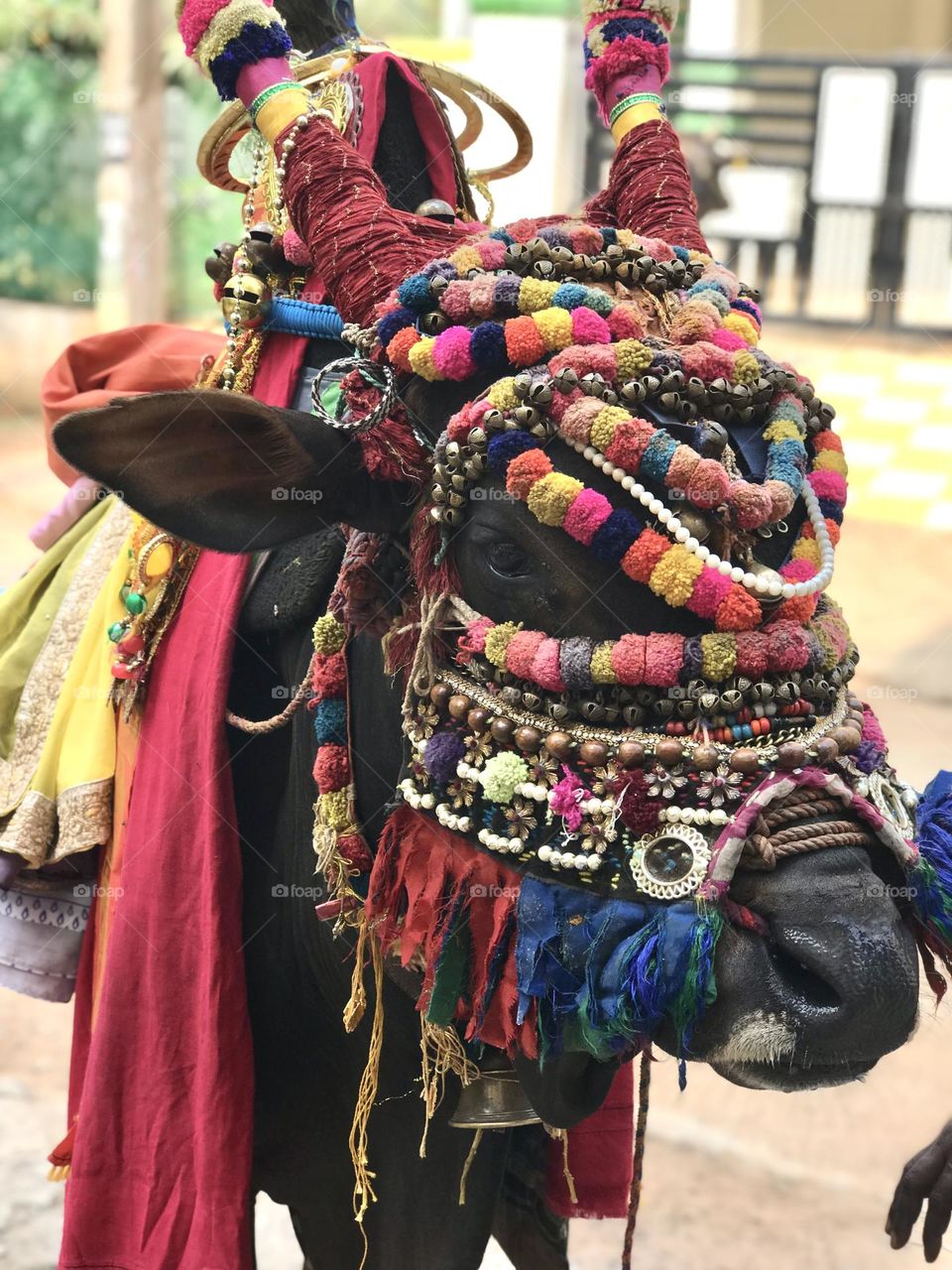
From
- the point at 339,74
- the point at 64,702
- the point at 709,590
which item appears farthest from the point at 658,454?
the point at 64,702

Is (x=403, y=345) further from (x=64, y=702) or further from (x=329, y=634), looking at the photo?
(x=64, y=702)

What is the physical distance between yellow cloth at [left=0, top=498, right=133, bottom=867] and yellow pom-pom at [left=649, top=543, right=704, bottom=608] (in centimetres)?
127

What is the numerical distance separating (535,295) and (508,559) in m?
0.38

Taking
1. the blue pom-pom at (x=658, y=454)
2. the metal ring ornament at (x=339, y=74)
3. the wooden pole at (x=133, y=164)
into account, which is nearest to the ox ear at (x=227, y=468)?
the blue pom-pom at (x=658, y=454)

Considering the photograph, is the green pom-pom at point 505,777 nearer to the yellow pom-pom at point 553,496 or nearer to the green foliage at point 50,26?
the yellow pom-pom at point 553,496

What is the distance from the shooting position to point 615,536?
197 cm

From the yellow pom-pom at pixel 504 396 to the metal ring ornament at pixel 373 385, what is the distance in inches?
7.5

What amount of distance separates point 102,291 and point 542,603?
521 inches

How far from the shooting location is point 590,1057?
2119 mm

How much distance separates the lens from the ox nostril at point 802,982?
71.6 inches

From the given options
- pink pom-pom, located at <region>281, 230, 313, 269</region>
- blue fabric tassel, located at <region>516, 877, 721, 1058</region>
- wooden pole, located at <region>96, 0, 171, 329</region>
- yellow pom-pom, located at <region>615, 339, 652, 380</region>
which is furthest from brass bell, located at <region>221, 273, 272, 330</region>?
wooden pole, located at <region>96, 0, 171, 329</region>

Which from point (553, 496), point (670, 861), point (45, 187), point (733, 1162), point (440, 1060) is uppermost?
point (553, 496)

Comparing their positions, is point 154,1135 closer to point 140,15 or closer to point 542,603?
point 542,603

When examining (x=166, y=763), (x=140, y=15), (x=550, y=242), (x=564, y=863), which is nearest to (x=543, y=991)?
(x=564, y=863)
